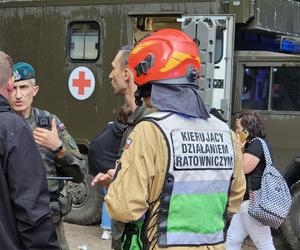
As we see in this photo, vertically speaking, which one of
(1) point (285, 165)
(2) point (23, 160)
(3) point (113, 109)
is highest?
(2) point (23, 160)

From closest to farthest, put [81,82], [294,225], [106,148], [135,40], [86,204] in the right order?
[106,148] → [294,225] → [135,40] → [81,82] → [86,204]

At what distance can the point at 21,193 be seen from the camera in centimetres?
250

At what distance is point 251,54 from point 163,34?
451cm

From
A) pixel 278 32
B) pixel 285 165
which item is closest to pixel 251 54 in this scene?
pixel 278 32

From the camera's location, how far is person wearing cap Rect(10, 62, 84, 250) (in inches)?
146

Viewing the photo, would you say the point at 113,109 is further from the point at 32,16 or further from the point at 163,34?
the point at 163,34

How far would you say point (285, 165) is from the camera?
22.9 ft

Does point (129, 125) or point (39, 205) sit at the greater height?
point (129, 125)

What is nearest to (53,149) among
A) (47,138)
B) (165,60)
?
(47,138)

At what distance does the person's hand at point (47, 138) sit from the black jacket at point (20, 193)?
97cm

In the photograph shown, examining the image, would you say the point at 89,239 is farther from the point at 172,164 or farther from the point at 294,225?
the point at 172,164

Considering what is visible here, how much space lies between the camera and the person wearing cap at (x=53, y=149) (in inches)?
146

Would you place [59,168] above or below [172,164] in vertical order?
below

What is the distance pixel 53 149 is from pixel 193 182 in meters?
1.24
